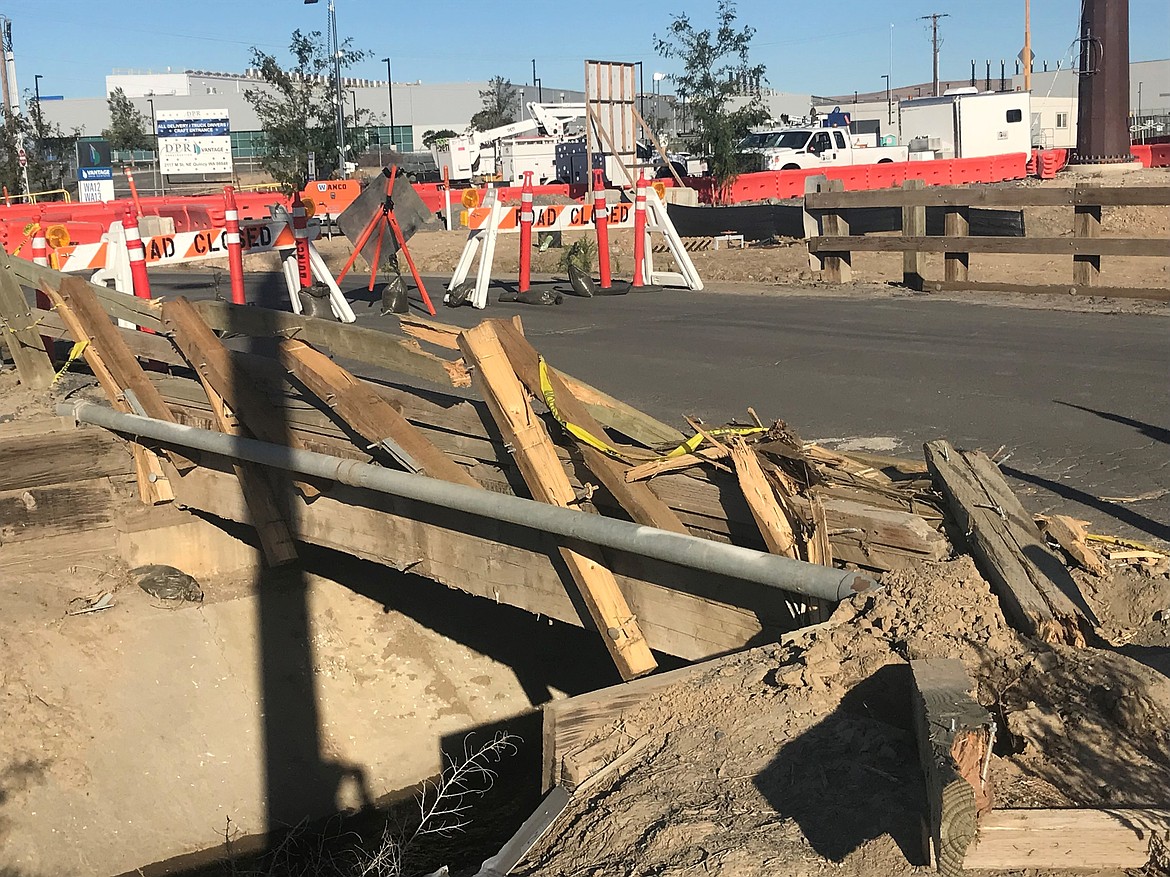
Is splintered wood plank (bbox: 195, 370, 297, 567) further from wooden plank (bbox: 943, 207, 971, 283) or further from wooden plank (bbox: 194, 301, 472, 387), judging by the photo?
wooden plank (bbox: 943, 207, 971, 283)

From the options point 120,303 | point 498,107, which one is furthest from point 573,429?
point 498,107

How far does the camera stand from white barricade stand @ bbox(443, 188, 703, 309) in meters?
14.8

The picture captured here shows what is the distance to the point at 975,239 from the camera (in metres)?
13.7

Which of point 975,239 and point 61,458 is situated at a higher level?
point 975,239

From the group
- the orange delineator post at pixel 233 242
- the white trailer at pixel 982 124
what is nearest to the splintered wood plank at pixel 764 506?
the orange delineator post at pixel 233 242

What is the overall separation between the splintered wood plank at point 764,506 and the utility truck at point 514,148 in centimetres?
4134

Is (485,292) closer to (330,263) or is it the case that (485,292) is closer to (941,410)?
(941,410)

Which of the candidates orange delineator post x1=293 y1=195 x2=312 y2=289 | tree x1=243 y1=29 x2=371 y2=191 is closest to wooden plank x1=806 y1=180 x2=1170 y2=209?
orange delineator post x1=293 y1=195 x2=312 y2=289

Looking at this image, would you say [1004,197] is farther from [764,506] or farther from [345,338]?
[764,506]

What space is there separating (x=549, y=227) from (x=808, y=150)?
28065 millimetres

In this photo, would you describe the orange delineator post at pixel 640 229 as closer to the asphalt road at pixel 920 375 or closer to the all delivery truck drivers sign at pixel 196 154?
the asphalt road at pixel 920 375

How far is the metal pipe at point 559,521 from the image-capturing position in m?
4.17

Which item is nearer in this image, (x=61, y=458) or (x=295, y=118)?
(x=61, y=458)

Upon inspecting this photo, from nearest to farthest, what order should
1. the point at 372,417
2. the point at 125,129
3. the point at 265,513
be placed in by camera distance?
the point at 372,417
the point at 265,513
the point at 125,129
